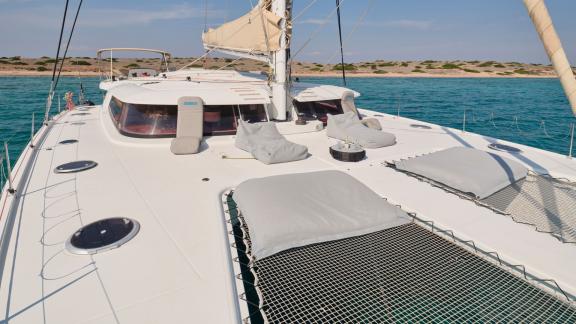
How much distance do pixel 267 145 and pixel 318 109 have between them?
12.1ft

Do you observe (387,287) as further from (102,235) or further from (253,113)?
(253,113)

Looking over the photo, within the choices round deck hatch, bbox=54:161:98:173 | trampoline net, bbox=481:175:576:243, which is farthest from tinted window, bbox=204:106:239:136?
trampoline net, bbox=481:175:576:243

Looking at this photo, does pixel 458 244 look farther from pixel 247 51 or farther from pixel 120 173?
pixel 247 51

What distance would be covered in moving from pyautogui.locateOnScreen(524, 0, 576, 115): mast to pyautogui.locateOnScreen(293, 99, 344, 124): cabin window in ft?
22.8

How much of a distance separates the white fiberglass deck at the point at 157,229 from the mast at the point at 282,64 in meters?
2.20

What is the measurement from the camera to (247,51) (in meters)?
8.70

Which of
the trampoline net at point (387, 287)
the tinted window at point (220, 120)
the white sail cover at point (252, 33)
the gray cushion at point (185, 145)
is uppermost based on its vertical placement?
the white sail cover at point (252, 33)

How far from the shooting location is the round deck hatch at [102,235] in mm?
3145

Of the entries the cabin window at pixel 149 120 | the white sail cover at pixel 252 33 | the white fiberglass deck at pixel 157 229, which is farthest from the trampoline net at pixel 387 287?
the white sail cover at pixel 252 33

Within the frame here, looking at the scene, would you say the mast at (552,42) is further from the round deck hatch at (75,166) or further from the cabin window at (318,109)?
the cabin window at (318,109)

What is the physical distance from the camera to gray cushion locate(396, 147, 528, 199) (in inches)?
183

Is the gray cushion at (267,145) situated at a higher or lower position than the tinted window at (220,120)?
lower

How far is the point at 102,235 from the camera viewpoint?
3.35m

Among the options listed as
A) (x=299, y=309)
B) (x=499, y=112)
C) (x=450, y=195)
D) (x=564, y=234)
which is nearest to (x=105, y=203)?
(x=299, y=309)
